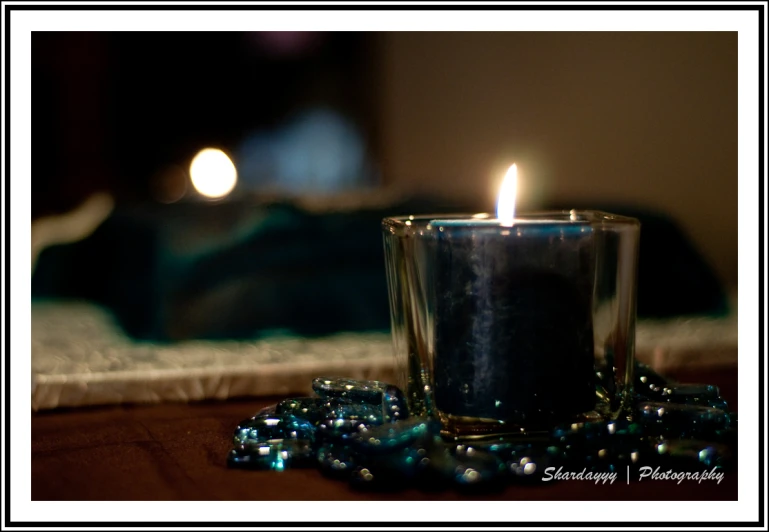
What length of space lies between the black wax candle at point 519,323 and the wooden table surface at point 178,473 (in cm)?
5

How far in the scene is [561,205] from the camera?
1.03 meters

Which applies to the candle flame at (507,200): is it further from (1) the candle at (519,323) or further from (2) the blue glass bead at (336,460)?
(2) the blue glass bead at (336,460)

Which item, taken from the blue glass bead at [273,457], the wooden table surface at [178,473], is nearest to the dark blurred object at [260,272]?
the wooden table surface at [178,473]

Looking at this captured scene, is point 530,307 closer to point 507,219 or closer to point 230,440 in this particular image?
point 507,219

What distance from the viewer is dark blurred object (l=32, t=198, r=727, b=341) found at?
74cm

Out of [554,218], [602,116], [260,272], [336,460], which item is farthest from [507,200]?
[602,116]

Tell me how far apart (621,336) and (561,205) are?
2.00 feet

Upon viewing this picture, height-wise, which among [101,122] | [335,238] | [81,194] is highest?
[101,122]

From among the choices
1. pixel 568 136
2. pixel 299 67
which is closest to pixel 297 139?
pixel 299 67

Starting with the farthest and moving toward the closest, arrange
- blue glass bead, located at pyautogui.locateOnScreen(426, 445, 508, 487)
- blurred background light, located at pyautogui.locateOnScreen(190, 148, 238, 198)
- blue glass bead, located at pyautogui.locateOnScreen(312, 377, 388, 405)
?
blurred background light, located at pyautogui.locateOnScreen(190, 148, 238, 198) < blue glass bead, located at pyautogui.locateOnScreen(312, 377, 388, 405) < blue glass bead, located at pyautogui.locateOnScreen(426, 445, 508, 487)

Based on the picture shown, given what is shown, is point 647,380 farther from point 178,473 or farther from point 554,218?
point 178,473

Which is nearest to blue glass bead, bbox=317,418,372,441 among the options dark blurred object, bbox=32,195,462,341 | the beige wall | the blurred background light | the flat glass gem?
the flat glass gem

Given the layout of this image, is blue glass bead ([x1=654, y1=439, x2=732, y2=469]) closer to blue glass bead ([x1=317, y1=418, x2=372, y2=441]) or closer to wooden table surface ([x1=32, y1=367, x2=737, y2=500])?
wooden table surface ([x1=32, y1=367, x2=737, y2=500])

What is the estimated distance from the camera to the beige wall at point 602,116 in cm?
109
